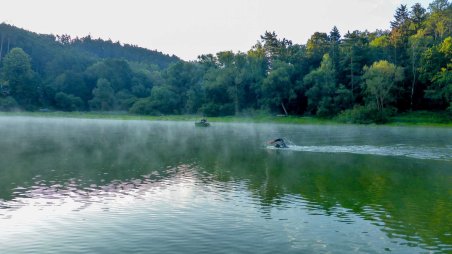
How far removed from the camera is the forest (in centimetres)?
13362

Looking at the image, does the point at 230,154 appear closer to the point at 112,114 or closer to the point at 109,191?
the point at 109,191

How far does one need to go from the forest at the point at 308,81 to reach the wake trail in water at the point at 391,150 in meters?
68.7

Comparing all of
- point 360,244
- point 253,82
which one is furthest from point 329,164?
point 253,82

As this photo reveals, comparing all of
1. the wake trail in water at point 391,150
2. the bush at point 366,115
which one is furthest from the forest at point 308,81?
the wake trail in water at point 391,150

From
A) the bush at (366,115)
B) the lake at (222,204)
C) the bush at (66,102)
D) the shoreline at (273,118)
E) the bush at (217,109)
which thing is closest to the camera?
the lake at (222,204)

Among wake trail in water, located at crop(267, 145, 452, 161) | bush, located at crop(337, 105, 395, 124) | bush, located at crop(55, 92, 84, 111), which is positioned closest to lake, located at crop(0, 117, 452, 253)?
wake trail in water, located at crop(267, 145, 452, 161)

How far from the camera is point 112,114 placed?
178250mm

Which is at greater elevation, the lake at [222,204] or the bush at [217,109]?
the bush at [217,109]

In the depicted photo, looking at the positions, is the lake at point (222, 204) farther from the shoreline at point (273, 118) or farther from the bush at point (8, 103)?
the bush at point (8, 103)

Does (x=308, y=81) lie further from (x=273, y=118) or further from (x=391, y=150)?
(x=391, y=150)

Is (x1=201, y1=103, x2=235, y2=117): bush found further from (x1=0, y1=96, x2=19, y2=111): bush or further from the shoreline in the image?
(x1=0, y1=96, x2=19, y2=111): bush

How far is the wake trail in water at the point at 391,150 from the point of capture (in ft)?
167

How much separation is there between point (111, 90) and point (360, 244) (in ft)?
615

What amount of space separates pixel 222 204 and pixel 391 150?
38.1 meters
